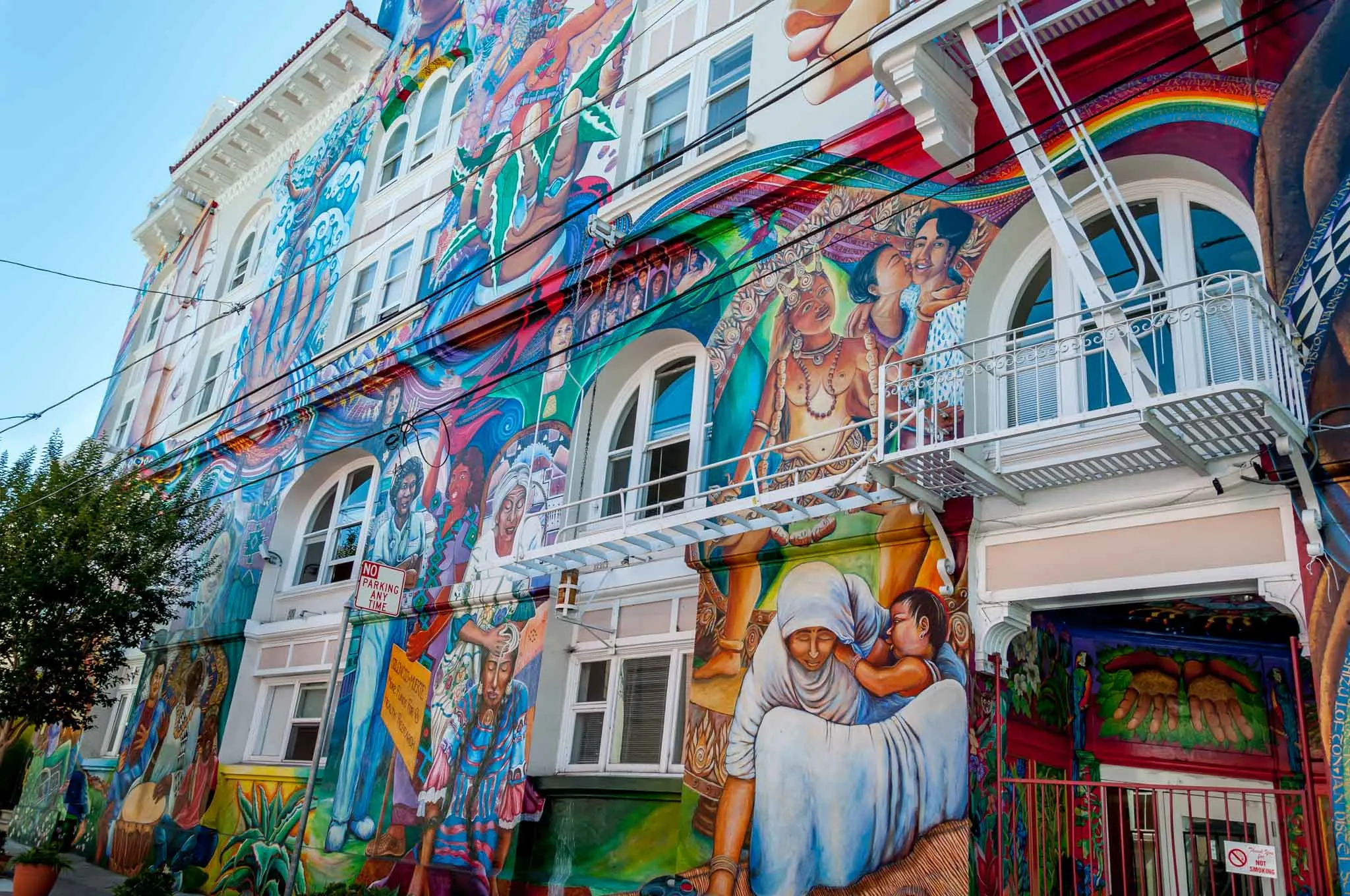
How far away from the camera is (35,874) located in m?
14.6

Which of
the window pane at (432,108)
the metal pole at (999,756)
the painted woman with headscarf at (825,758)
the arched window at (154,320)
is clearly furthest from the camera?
the arched window at (154,320)

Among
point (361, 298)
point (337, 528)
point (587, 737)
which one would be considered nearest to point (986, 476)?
point (587, 737)

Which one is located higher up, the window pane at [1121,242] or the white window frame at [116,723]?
the window pane at [1121,242]

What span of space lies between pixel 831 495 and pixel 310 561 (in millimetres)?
12540

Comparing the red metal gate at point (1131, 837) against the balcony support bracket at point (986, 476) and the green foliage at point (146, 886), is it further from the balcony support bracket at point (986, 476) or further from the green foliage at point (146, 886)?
the green foliage at point (146, 886)

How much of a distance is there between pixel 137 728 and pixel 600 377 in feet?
41.4

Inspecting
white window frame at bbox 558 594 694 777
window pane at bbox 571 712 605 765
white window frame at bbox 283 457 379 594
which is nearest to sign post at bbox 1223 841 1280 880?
white window frame at bbox 558 594 694 777

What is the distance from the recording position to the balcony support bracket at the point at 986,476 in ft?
28.0

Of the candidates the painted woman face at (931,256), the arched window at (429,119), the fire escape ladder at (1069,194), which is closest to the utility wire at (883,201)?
the fire escape ladder at (1069,194)

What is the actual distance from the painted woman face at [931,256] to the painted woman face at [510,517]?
6.30 m

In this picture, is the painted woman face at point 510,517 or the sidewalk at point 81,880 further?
the sidewalk at point 81,880

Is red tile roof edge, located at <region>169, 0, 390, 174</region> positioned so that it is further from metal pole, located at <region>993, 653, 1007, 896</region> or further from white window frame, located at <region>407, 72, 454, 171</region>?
metal pole, located at <region>993, 653, 1007, 896</region>

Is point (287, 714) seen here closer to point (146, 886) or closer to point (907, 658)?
point (146, 886)

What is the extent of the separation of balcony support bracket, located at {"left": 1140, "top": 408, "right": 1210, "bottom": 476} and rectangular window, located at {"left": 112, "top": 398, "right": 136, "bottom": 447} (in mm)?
27601
